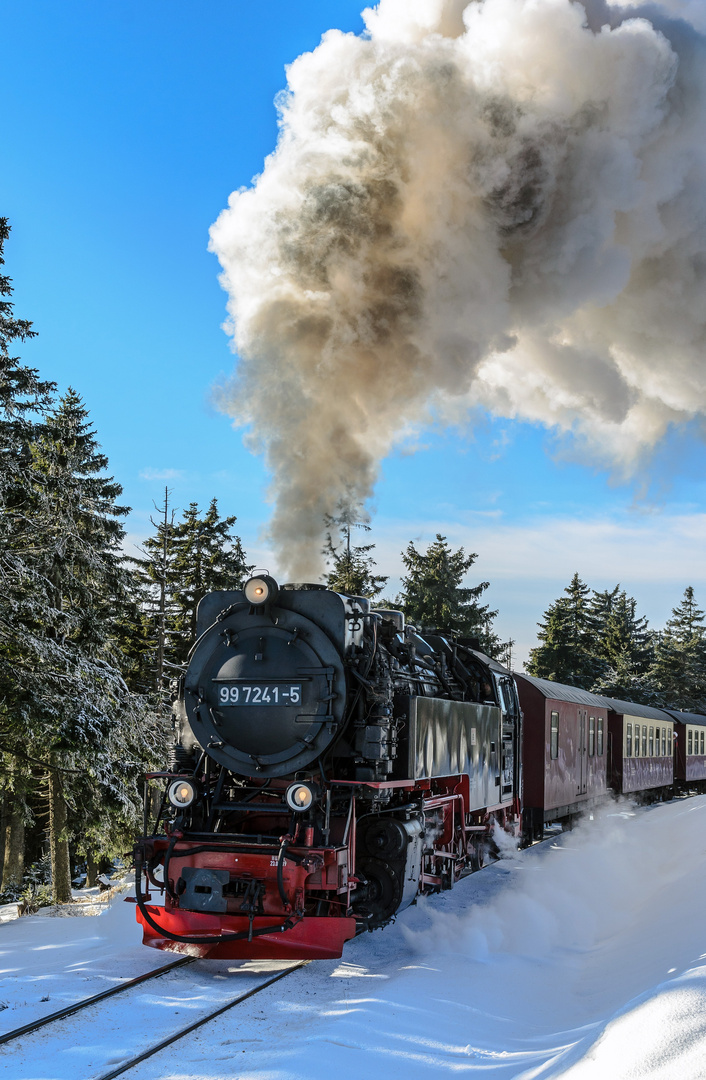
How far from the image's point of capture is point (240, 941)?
6621 mm

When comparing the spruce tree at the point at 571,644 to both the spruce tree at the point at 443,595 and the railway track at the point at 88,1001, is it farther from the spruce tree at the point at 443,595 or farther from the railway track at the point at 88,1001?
the railway track at the point at 88,1001

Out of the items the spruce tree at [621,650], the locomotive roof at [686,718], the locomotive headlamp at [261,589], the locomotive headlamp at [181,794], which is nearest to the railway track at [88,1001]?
the locomotive headlamp at [181,794]

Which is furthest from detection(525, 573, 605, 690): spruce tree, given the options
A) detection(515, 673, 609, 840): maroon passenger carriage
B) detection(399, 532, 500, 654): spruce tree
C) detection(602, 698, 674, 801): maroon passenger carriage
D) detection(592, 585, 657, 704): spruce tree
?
detection(515, 673, 609, 840): maroon passenger carriage

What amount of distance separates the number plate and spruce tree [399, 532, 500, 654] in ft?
82.4

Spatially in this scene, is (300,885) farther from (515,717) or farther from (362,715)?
(515,717)

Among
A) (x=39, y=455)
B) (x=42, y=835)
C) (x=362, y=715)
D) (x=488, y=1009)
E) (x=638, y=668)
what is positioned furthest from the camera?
(x=638, y=668)

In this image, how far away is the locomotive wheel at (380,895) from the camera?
741 cm

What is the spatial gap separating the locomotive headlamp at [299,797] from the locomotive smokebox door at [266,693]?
13.6 inches

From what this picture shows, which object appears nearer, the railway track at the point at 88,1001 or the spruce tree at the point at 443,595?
the railway track at the point at 88,1001

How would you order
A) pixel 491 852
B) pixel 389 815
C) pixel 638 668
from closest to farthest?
pixel 389 815 < pixel 491 852 < pixel 638 668

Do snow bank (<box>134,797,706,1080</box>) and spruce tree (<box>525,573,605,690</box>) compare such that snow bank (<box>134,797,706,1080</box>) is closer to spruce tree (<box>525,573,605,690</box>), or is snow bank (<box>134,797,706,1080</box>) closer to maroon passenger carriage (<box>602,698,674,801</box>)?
maroon passenger carriage (<box>602,698,674,801</box>)

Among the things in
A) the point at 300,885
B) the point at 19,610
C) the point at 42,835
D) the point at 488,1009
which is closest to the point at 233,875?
the point at 300,885

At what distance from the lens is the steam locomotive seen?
648 centimetres

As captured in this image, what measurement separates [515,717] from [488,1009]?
22.4 feet
